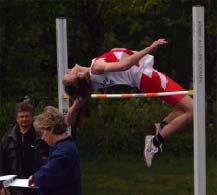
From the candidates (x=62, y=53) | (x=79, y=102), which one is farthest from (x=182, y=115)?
(x=62, y=53)

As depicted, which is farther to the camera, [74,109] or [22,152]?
[74,109]

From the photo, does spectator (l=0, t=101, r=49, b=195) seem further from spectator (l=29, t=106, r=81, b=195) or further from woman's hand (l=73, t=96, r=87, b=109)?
spectator (l=29, t=106, r=81, b=195)

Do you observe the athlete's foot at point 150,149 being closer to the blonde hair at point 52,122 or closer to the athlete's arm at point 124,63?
the athlete's arm at point 124,63

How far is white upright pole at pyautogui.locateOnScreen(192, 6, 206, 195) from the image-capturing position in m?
6.42

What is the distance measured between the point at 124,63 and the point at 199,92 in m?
0.70

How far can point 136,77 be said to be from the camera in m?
6.88

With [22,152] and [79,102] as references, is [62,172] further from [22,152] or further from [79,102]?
[79,102]

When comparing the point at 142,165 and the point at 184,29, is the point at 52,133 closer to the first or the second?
the point at 142,165

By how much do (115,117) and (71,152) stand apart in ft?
29.3

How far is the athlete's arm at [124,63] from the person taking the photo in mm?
6309

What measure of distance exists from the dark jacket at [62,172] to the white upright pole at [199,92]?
68.0 inches

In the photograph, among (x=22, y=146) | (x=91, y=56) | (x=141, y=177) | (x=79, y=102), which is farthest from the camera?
(x=91, y=56)

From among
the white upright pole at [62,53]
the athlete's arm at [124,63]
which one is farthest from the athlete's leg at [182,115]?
the white upright pole at [62,53]

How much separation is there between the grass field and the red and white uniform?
3614mm
